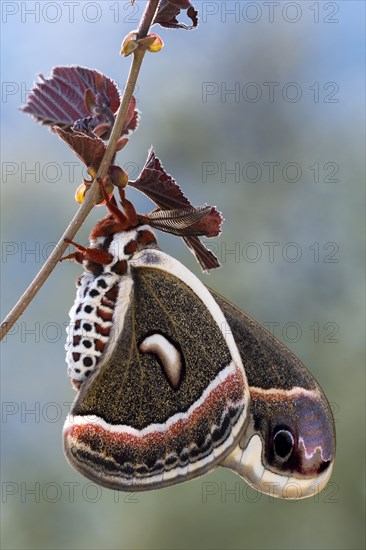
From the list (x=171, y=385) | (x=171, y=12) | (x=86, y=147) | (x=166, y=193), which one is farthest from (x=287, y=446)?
(x=171, y=12)

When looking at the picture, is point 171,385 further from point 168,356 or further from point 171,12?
point 171,12

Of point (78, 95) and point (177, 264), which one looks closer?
point (78, 95)

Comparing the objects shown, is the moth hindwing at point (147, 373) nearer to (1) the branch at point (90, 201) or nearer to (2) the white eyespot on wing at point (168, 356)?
(2) the white eyespot on wing at point (168, 356)

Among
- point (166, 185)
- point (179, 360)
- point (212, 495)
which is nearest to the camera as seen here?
point (166, 185)

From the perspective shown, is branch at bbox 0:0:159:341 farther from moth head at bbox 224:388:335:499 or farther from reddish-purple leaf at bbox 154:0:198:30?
moth head at bbox 224:388:335:499

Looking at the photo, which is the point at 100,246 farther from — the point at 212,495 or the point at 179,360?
the point at 212,495

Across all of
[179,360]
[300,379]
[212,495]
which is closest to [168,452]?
[179,360]

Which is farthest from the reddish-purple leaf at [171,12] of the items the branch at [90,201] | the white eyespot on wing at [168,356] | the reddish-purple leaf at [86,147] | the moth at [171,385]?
the white eyespot on wing at [168,356]

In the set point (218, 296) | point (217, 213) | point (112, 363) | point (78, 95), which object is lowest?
point (112, 363)
